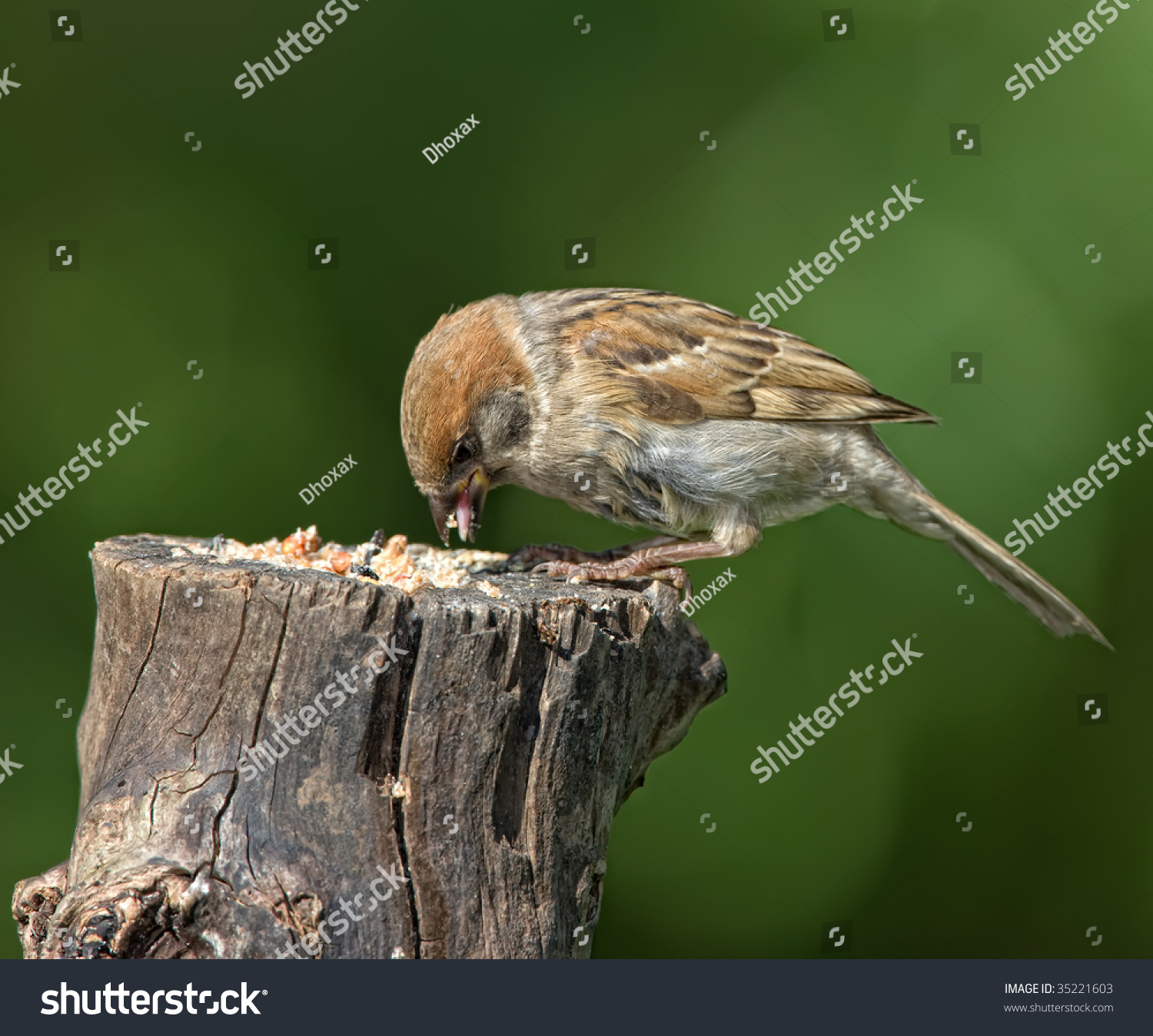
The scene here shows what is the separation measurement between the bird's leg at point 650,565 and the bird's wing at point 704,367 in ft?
1.66

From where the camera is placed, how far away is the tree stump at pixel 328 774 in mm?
2523

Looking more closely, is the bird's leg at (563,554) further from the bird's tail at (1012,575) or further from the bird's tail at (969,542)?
the bird's tail at (1012,575)

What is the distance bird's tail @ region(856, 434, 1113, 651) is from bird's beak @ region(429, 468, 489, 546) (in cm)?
164

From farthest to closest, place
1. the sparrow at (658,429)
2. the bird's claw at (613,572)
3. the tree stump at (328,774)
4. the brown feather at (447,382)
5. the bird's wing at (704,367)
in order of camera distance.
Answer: the bird's wing at (704,367) < the sparrow at (658,429) < the brown feather at (447,382) < the bird's claw at (613,572) < the tree stump at (328,774)

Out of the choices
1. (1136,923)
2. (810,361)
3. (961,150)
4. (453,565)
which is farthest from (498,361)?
(1136,923)

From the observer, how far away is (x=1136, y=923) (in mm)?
4648

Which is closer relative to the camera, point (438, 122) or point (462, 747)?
point (462, 747)

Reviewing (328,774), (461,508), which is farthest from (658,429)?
(328,774)

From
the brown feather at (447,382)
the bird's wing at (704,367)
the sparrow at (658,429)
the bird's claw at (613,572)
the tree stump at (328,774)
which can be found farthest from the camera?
the bird's wing at (704,367)

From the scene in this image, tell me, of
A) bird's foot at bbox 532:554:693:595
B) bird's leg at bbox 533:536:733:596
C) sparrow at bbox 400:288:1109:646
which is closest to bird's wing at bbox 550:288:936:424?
sparrow at bbox 400:288:1109:646

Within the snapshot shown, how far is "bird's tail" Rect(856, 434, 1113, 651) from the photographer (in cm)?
431

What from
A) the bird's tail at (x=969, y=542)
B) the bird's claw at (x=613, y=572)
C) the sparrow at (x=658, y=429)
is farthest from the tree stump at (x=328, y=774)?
the bird's tail at (x=969, y=542)

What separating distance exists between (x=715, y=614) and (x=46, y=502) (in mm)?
2843

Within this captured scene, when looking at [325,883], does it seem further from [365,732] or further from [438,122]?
[438,122]
